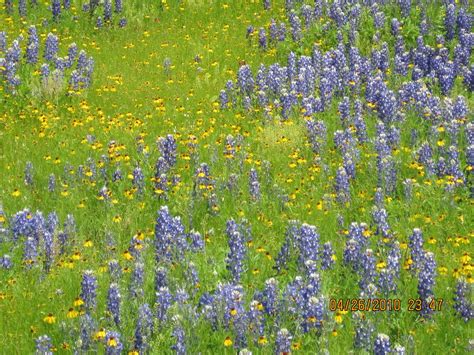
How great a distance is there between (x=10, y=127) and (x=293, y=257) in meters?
5.47

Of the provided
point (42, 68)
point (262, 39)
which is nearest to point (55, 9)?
point (42, 68)

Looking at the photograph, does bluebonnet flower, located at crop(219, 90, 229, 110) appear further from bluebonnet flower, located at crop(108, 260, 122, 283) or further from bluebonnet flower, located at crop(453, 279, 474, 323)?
bluebonnet flower, located at crop(453, 279, 474, 323)

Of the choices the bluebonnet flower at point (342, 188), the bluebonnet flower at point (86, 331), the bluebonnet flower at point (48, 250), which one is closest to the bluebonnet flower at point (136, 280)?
the bluebonnet flower at point (86, 331)

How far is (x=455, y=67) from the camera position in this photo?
36.8 feet

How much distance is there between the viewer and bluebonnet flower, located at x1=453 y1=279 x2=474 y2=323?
16.8ft

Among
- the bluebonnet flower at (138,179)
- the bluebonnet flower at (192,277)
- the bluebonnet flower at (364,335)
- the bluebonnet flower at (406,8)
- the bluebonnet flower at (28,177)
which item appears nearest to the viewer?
the bluebonnet flower at (364,335)

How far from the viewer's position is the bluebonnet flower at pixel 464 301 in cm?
513

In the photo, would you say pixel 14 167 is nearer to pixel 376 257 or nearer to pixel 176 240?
pixel 176 240

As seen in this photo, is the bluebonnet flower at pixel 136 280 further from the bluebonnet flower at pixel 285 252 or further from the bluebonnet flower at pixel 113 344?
the bluebonnet flower at pixel 285 252

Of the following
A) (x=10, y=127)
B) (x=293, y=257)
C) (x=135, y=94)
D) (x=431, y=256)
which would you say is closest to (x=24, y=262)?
(x=293, y=257)

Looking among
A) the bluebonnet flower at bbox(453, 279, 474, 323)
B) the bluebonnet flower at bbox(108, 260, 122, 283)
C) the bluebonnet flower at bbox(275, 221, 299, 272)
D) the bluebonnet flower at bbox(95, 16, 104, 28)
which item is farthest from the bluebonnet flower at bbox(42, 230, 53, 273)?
the bluebonnet flower at bbox(95, 16, 104, 28)

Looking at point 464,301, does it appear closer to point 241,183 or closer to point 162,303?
point 162,303
